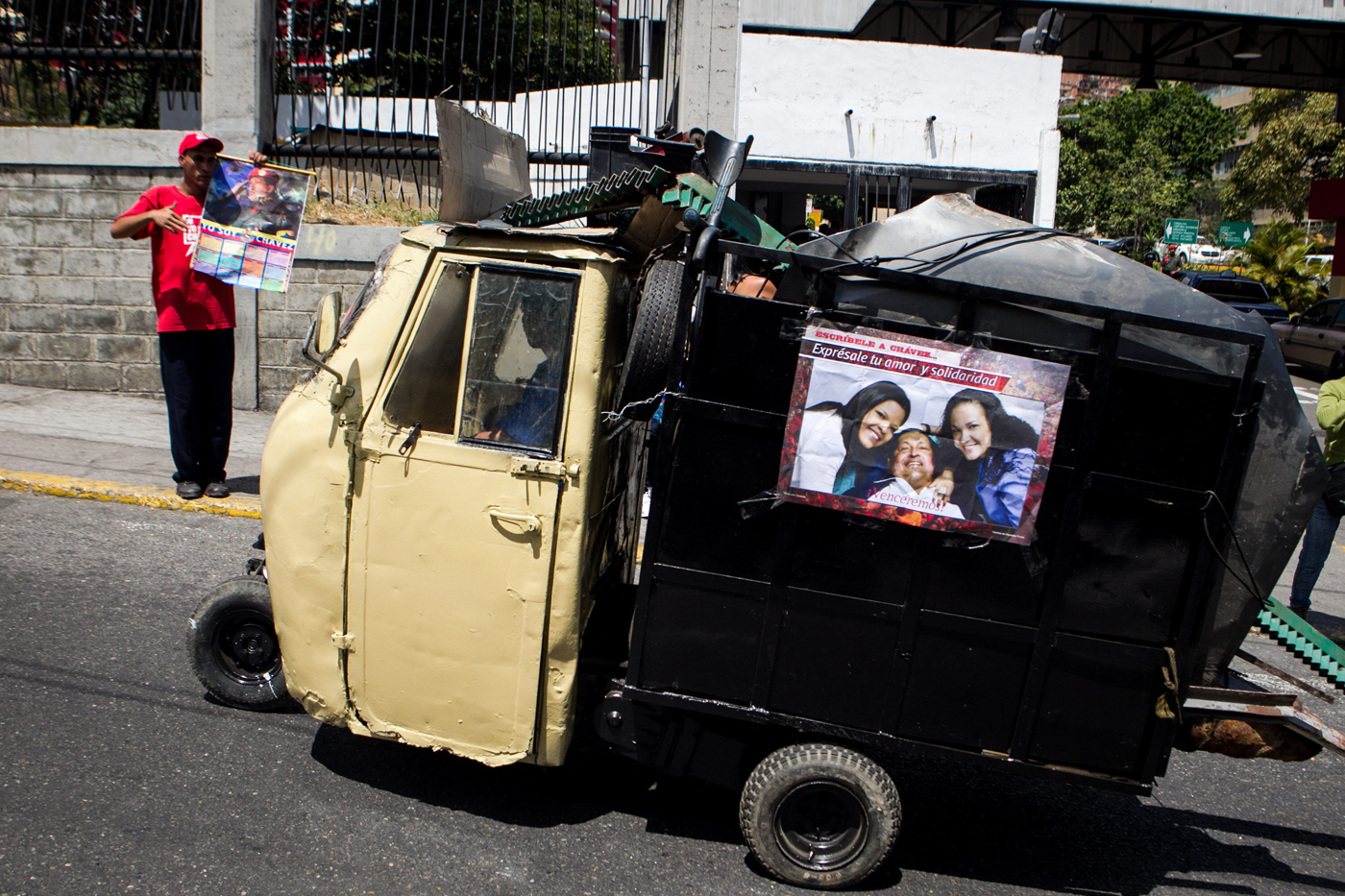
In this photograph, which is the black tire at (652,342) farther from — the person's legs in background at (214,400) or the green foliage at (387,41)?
the green foliage at (387,41)

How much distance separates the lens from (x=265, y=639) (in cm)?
394

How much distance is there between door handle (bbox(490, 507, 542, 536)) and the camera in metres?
3.16

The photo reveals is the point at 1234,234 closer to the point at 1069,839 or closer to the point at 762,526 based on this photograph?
the point at 1069,839

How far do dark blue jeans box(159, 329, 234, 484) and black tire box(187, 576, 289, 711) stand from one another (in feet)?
8.02

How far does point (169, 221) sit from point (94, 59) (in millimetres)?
4485

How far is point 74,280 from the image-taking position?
29.0ft

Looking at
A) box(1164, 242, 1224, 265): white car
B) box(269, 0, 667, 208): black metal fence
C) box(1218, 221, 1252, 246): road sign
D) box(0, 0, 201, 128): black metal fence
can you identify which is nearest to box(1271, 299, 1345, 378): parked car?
box(269, 0, 667, 208): black metal fence

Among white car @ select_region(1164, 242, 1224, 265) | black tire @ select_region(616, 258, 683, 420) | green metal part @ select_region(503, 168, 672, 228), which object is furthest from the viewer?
white car @ select_region(1164, 242, 1224, 265)

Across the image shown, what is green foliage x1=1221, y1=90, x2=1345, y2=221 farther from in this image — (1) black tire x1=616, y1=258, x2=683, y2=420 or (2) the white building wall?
(1) black tire x1=616, y1=258, x2=683, y2=420

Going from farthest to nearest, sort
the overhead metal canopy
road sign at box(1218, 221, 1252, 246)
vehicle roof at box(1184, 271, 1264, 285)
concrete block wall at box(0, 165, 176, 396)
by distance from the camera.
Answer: road sign at box(1218, 221, 1252, 246), vehicle roof at box(1184, 271, 1264, 285), the overhead metal canopy, concrete block wall at box(0, 165, 176, 396)

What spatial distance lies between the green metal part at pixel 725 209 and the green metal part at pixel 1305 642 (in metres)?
2.09

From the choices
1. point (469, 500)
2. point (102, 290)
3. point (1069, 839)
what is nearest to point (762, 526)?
point (469, 500)

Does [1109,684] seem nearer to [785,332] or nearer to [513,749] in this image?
[785,332]

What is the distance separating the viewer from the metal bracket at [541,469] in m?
3.16
